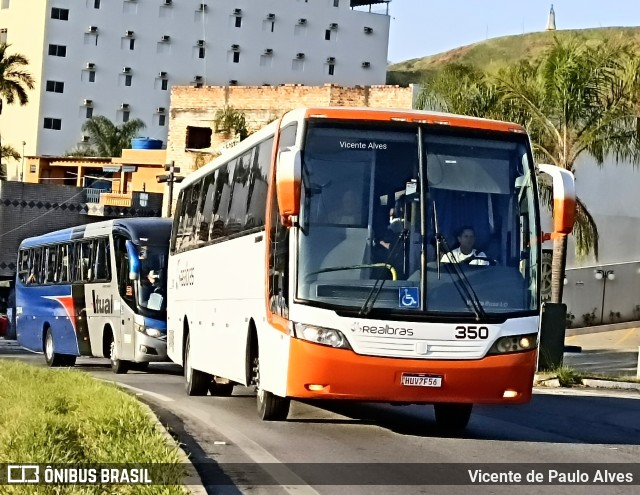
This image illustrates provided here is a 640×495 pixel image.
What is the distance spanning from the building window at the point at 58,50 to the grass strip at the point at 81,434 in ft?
346

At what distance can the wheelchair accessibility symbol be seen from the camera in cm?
1373

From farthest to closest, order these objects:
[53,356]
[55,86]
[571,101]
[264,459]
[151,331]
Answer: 1. [55,86]
2. [53,356]
3. [571,101]
4. [151,331]
5. [264,459]

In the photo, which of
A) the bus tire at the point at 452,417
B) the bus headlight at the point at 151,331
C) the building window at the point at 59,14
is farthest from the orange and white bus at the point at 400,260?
the building window at the point at 59,14

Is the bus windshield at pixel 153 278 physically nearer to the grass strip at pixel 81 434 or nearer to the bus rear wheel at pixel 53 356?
the bus rear wheel at pixel 53 356

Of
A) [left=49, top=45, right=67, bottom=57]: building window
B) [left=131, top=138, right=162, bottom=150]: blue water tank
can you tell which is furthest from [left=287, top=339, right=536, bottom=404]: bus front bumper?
[left=49, top=45, right=67, bottom=57]: building window

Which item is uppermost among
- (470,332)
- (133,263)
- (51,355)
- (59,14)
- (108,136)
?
(59,14)

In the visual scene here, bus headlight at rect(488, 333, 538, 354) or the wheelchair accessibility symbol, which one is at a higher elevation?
the wheelchair accessibility symbol

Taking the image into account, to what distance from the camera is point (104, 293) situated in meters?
29.2

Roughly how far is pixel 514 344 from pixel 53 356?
21.0m

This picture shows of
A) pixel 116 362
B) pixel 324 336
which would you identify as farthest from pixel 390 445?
pixel 116 362

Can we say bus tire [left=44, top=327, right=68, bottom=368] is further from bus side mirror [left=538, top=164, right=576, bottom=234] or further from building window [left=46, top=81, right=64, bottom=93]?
building window [left=46, top=81, right=64, bottom=93]

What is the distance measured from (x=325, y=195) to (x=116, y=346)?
50.3 ft

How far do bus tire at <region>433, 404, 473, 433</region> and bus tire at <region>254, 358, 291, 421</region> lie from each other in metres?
1.69

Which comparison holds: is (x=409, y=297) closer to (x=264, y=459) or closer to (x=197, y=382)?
(x=264, y=459)
